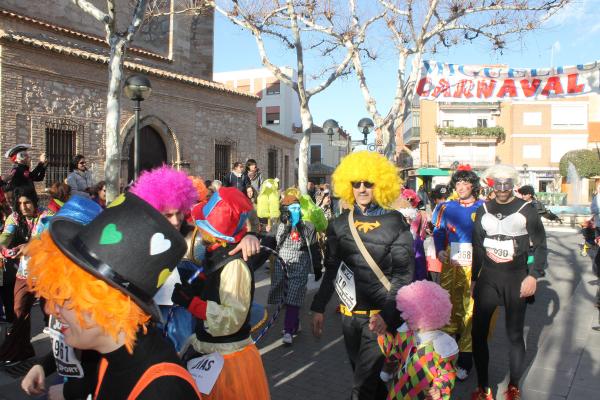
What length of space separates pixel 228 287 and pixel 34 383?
956 millimetres

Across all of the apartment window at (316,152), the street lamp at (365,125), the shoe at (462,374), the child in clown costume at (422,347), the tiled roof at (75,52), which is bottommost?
the shoe at (462,374)

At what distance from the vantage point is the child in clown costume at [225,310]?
8.09ft

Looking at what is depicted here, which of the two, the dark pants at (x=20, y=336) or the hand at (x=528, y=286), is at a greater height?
the hand at (x=528, y=286)

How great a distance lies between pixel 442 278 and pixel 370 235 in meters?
2.49

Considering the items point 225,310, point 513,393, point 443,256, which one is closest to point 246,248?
point 225,310

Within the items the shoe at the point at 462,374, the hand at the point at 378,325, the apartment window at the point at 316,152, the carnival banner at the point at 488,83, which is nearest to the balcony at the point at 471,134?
the apartment window at the point at 316,152

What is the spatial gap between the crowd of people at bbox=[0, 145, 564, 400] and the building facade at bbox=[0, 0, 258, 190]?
8.36 m

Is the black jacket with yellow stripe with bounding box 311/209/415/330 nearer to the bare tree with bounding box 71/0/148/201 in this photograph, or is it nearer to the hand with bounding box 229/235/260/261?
the hand with bounding box 229/235/260/261

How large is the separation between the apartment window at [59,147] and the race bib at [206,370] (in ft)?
40.2

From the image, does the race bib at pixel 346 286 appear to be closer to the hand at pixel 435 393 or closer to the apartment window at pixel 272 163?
the hand at pixel 435 393

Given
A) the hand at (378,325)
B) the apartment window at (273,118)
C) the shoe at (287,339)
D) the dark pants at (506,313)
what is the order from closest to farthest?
1. the hand at (378,325)
2. the dark pants at (506,313)
3. the shoe at (287,339)
4. the apartment window at (273,118)

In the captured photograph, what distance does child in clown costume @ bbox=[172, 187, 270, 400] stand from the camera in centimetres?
247

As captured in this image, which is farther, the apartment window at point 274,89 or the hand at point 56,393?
the apartment window at point 274,89

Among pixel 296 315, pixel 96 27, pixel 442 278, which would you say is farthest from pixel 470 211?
pixel 96 27
